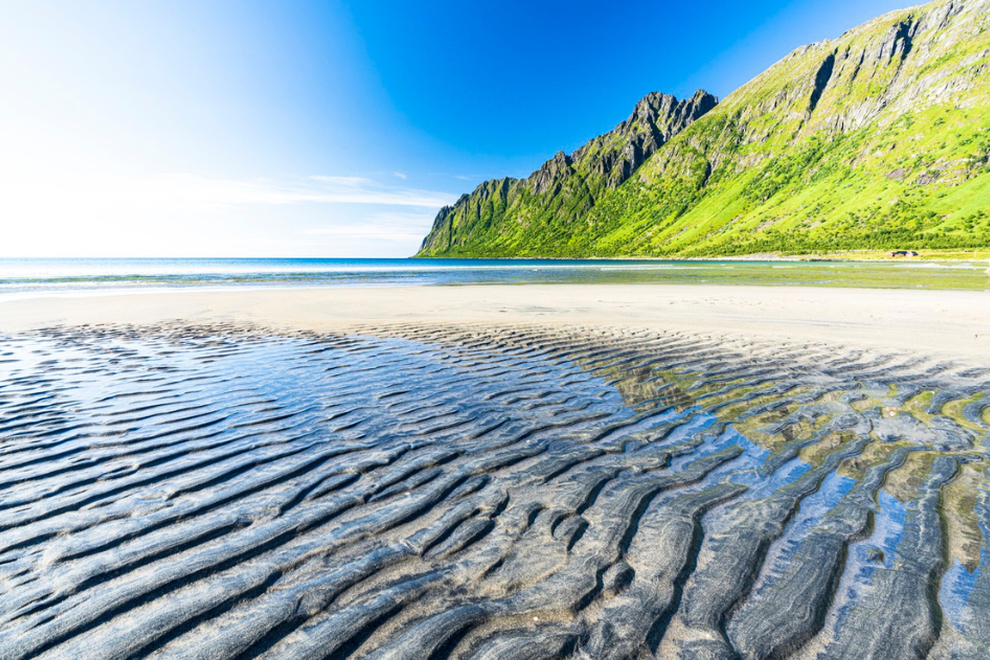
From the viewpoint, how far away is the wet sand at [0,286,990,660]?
2.74 metres

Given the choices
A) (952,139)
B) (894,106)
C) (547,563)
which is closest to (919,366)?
(547,563)

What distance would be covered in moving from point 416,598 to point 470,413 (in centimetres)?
432

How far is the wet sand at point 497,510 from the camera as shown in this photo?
9.00 ft

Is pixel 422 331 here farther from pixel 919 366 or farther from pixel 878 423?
pixel 919 366

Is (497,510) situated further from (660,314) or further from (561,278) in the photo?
(561,278)

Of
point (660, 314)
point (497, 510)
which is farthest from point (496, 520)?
point (660, 314)

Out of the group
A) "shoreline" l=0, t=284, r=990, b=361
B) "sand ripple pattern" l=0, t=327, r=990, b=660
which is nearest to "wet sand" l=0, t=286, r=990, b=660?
"sand ripple pattern" l=0, t=327, r=990, b=660

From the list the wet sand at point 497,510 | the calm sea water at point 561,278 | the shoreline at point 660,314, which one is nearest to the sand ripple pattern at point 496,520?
the wet sand at point 497,510

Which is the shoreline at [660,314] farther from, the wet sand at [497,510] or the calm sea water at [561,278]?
the calm sea water at [561,278]

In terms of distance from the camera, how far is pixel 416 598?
9.86ft

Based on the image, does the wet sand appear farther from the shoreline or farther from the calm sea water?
the calm sea water

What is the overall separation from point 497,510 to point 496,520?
0.19 metres

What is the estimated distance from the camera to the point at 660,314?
19281 millimetres

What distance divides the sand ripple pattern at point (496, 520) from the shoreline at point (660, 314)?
5.22 metres
